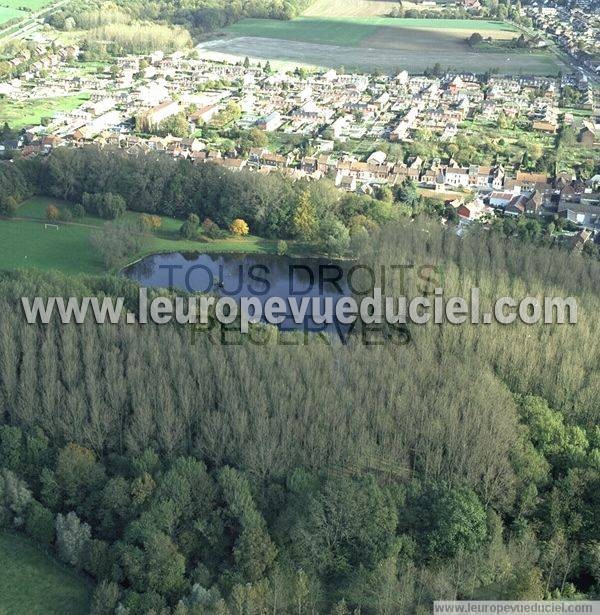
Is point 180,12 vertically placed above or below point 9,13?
above

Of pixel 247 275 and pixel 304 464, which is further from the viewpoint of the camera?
pixel 247 275

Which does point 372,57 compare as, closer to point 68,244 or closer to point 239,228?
point 239,228

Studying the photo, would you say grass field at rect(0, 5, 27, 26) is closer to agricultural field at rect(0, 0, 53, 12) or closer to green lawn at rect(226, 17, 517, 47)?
agricultural field at rect(0, 0, 53, 12)

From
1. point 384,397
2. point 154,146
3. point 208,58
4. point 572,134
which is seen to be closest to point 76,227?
point 154,146

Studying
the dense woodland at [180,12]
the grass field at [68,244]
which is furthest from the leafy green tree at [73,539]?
the dense woodland at [180,12]

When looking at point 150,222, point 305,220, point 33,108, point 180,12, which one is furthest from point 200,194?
point 180,12

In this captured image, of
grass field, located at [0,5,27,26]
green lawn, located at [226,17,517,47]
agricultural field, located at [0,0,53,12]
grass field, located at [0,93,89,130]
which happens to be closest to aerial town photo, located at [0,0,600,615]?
grass field, located at [0,93,89,130]

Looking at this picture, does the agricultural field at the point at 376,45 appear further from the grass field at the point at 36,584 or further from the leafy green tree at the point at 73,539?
the grass field at the point at 36,584
